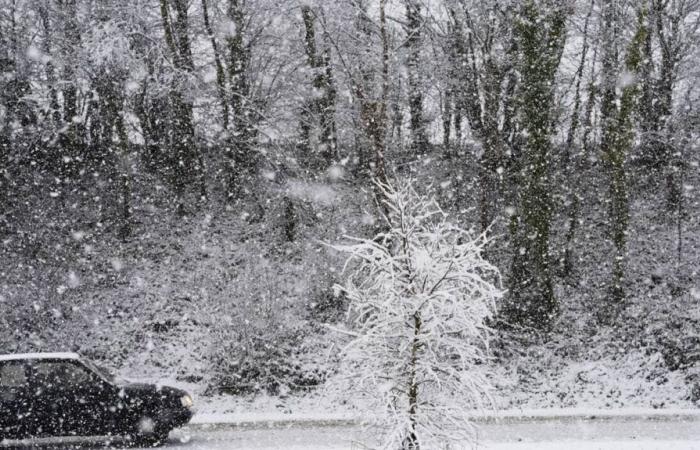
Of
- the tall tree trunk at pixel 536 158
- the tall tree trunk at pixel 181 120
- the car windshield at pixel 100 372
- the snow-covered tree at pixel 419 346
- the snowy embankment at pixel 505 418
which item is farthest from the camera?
the tall tree trunk at pixel 181 120

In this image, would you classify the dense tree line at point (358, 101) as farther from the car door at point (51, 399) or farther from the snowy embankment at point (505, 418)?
the car door at point (51, 399)

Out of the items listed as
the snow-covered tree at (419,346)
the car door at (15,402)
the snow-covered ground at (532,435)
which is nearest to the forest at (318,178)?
the snow-covered ground at (532,435)

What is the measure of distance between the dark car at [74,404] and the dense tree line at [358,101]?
9.23 metres

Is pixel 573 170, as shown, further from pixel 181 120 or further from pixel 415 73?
pixel 181 120

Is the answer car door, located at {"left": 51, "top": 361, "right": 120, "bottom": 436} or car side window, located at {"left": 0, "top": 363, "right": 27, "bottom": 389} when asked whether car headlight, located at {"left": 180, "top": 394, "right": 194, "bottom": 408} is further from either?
car side window, located at {"left": 0, "top": 363, "right": 27, "bottom": 389}

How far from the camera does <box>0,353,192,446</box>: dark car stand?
33.9 feet

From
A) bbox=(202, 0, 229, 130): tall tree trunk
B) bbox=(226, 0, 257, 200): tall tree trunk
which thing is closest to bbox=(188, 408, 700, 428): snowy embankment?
bbox=(226, 0, 257, 200): tall tree trunk

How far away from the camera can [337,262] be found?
748 inches

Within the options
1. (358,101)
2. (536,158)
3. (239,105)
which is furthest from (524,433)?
(239,105)

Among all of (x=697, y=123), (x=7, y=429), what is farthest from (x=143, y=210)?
(x=697, y=123)

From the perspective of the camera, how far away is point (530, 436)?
1146 cm

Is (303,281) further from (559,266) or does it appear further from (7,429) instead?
(7,429)

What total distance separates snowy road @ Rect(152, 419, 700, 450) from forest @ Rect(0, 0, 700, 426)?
84.3 inches

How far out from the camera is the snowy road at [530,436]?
10.6 m
